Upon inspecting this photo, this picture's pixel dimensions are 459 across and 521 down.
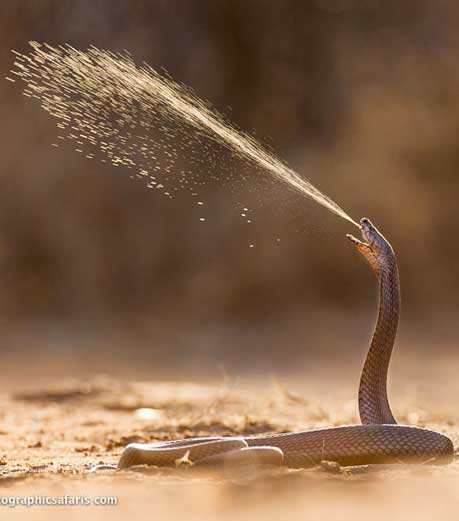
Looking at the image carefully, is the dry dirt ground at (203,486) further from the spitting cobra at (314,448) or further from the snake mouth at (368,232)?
the snake mouth at (368,232)

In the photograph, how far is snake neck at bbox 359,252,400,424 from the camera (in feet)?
25.0

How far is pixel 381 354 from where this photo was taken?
7707mm

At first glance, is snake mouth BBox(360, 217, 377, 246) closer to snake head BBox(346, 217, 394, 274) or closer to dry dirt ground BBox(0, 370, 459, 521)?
snake head BBox(346, 217, 394, 274)

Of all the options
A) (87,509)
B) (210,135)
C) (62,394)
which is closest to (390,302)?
(210,135)

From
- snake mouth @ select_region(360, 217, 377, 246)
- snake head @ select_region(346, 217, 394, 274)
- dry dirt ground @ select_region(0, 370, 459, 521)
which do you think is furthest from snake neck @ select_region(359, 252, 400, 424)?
dry dirt ground @ select_region(0, 370, 459, 521)

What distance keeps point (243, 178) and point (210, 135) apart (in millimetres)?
502

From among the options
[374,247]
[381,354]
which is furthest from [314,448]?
[374,247]

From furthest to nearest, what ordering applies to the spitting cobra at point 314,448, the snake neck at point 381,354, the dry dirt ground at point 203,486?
1. the snake neck at point 381,354
2. the spitting cobra at point 314,448
3. the dry dirt ground at point 203,486

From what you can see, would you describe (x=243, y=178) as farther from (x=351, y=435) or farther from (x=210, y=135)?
(x=351, y=435)

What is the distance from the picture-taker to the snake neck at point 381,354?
7621mm

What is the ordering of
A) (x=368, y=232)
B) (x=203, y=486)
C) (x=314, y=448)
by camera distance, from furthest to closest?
(x=368, y=232) < (x=314, y=448) < (x=203, y=486)

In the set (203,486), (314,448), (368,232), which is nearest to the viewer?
(203,486)

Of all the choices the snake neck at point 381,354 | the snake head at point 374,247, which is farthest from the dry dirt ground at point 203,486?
the snake head at point 374,247

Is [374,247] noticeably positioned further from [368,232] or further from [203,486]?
[203,486]
